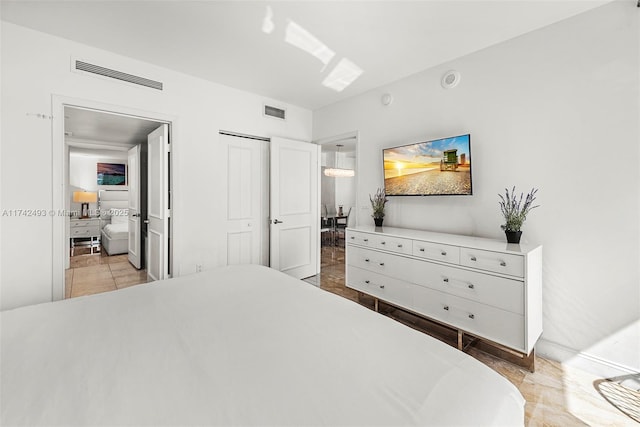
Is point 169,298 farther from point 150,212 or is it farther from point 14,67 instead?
point 150,212

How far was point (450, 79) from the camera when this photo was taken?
2805 millimetres

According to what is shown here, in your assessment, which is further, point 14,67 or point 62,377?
point 14,67

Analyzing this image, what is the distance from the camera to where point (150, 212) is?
3.80 meters

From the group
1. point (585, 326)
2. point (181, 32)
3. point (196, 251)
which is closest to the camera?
point (585, 326)

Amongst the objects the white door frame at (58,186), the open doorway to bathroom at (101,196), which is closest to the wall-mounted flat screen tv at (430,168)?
the open doorway to bathroom at (101,196)

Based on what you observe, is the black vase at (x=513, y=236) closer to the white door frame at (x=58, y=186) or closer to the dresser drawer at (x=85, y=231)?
the white door frame at (x=58, y=186)

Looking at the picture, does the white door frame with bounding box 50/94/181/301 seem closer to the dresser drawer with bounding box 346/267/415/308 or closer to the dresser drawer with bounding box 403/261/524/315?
the dresser drawer with bounding box 346/267/415/308

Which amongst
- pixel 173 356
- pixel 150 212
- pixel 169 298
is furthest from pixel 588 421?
pixel 150 212

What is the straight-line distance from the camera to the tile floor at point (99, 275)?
3.78m

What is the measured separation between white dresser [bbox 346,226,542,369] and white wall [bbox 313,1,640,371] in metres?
0.25

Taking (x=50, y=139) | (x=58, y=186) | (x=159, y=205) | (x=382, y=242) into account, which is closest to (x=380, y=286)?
(x=382, y=242)

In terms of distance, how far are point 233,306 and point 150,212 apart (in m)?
3.01

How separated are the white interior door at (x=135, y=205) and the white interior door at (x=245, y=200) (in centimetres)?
201

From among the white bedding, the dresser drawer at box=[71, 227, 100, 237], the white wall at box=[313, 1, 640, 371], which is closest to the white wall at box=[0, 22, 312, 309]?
the white bedding
